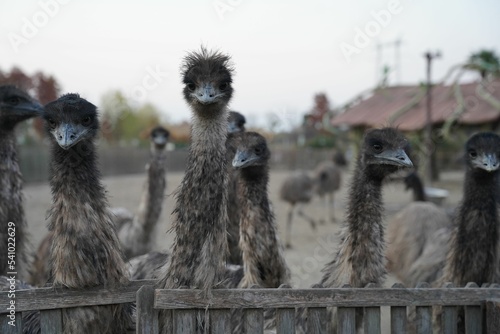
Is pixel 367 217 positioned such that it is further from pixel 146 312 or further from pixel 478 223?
pixel 146 312

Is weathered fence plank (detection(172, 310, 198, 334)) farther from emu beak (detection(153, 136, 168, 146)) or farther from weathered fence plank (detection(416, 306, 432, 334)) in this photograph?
emu beak (detection(153, 136, 168, 146))

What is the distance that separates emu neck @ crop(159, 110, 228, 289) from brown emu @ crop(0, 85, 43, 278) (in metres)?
1.70

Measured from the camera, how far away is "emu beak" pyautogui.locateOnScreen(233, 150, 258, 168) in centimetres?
356

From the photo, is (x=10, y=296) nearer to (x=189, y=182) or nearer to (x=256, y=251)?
(x=189, y=182)

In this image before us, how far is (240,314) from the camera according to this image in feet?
10.2

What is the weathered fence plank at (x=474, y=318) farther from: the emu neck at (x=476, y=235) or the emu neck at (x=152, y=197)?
the emu neck at (x=152, y=197)

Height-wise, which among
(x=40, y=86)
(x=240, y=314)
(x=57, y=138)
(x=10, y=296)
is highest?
(x=40, y=86)

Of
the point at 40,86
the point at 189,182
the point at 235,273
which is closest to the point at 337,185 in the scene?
the point at 235,273

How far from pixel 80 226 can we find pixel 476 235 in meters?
2.74

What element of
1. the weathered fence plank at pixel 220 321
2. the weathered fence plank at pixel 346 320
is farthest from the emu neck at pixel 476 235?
the weathered fence plank at pixel 220 321

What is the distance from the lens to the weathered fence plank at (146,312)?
2.58m

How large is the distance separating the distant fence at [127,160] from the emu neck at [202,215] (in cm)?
1470

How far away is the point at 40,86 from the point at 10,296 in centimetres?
2509

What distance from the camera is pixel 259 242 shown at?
11.4ft
